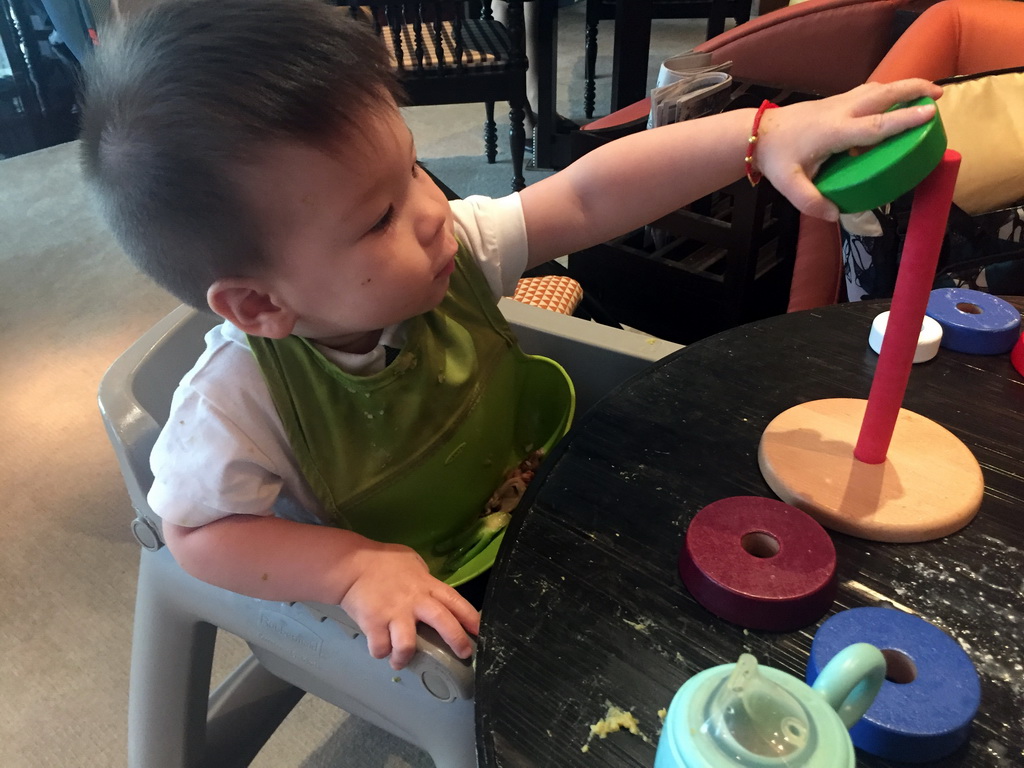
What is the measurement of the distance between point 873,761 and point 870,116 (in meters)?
0.36

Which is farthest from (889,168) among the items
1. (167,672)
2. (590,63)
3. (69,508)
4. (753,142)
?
(590,63)

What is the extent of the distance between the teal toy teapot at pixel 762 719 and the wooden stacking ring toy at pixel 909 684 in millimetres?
66

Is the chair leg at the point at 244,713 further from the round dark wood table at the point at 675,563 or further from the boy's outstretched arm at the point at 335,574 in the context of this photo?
the round dark wood table at the point at 675,563

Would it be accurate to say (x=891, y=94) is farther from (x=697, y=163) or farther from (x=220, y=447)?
(x=220, y=447)

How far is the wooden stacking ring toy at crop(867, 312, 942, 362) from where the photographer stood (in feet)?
2.10

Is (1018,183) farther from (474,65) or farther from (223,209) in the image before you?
(474,65)

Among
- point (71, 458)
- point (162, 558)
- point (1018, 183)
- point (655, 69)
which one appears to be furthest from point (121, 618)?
point (655, 69)

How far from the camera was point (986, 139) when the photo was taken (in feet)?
3.43

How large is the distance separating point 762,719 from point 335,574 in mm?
327

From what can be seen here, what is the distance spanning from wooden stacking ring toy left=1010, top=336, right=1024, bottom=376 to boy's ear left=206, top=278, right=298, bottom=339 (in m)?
0.57

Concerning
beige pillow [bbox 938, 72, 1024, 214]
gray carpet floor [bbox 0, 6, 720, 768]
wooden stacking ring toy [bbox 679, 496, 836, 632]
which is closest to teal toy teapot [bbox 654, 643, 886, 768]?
wooden stacking ring toy [bbox 679, 496, 836, 632]

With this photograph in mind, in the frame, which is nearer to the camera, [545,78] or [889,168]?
[889,168]

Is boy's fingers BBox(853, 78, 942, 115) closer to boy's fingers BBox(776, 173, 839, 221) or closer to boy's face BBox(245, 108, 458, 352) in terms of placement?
boy's fingers BBox(776, 173, 839, 221)

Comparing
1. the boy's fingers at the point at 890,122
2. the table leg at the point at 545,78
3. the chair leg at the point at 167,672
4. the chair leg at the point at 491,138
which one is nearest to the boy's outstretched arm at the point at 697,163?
the boy's fingers at the point at 890,122
